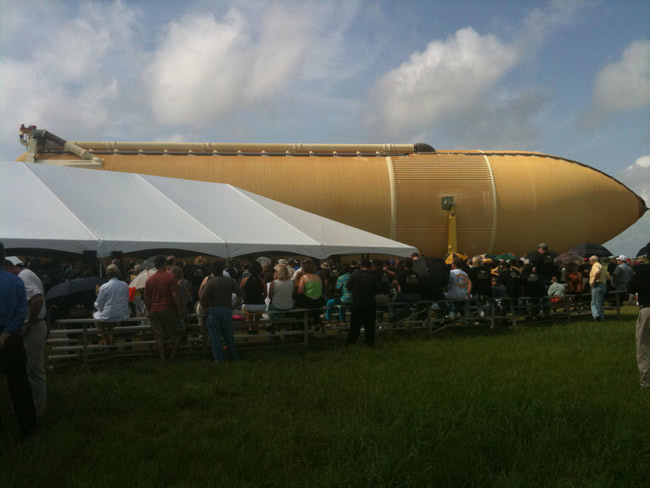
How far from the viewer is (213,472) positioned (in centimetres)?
408

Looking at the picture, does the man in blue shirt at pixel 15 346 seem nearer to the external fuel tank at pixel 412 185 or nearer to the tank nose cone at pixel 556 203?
the external fuel tank at pixel 412 185

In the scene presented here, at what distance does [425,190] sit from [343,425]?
89.0ft

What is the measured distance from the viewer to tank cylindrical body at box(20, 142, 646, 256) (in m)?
→ 30.6

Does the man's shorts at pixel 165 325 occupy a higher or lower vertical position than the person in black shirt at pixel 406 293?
lower

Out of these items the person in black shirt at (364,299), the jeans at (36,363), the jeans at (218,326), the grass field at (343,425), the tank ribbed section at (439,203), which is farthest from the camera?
the tank ribbed section at (439,203)

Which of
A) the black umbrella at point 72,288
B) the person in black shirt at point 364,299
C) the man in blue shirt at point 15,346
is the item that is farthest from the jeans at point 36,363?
the person in black shirt at point 364,299

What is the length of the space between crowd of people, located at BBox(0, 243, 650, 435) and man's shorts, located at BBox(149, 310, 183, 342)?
15 mm

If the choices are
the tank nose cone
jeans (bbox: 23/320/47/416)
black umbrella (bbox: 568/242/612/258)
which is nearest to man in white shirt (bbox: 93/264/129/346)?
jeans (bbox: 23/320/47/416)

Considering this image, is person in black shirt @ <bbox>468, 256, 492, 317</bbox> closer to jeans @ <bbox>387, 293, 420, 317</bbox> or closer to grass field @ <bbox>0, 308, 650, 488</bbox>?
jeans @ <bbox>387, 293, 420, 317</bbox>

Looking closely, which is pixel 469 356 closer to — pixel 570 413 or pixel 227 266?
pixel 570 413

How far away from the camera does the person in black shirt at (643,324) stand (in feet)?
21.3

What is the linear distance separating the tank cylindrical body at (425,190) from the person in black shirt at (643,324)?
23977mm

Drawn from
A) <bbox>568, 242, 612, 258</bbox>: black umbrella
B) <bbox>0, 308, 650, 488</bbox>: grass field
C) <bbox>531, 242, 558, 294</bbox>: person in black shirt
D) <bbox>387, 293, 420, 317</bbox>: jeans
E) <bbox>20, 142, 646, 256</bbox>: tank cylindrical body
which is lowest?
<bbox>0, 308, 650, 488</bbox>: grass field

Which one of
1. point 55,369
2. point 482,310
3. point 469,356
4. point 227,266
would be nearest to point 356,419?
point 469,356
